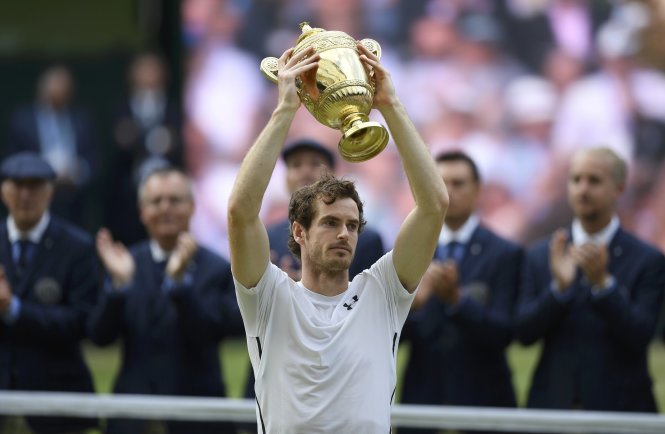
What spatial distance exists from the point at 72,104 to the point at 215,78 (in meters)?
1.85

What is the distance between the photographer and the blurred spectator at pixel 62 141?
1334cm

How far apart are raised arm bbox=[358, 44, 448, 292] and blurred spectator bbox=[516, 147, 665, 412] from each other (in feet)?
6.60

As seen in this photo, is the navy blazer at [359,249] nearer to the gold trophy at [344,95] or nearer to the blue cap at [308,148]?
the blue cap at [308,148]

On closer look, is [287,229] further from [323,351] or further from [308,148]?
[323,351]

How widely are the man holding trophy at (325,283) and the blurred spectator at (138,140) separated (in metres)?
7.95

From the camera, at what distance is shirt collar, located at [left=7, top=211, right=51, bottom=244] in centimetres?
809

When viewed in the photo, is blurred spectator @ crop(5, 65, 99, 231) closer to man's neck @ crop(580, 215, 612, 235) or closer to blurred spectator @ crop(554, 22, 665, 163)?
blurred spectator @ crop(554, 22, 665, 163)

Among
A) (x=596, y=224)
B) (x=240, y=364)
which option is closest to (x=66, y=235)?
(x=596, y=224)

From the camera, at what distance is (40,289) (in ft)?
26.2

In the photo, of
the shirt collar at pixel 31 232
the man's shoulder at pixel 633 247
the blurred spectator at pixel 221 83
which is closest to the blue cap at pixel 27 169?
the shirt collar at pixel 31 232

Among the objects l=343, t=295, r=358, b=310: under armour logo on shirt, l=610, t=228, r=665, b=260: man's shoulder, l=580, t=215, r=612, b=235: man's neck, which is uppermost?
l=580, t=215, r=612, b=235: man's neck

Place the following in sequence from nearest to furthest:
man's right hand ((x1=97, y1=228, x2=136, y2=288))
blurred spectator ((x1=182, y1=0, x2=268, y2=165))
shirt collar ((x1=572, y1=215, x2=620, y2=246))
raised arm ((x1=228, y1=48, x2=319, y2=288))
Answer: raised arm ((x1=228, y1=48, x2=319, y2=288)) → shirt collar ((x1=572, y1=215, x2=620, y2=246)) → man's right hand ((x1=97, y1=228, x2=136, y2=288)) → blurred spectator ((x1=182, y1=0, x2=268, y2=165))

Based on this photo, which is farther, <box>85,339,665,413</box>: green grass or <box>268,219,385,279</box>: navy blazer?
<box>85,339,665,413</box>: green grass

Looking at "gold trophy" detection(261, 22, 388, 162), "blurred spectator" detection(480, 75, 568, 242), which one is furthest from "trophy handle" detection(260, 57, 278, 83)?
"blurred spectator" detection(480, 75, 568, 242)
